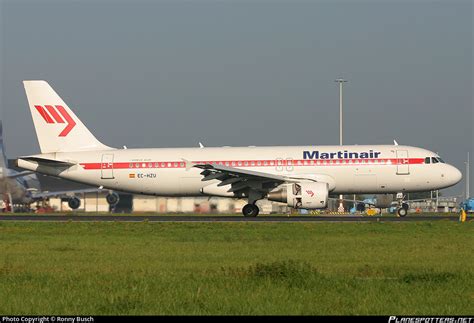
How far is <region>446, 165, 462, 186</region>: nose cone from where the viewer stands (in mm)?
48781

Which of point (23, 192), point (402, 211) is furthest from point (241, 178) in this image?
point (23, 192)

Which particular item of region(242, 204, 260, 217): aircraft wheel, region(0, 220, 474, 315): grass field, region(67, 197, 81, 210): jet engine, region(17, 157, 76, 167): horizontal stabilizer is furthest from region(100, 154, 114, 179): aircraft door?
region(67, 197, 81, 210): jet engine

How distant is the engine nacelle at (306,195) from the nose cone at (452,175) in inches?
285

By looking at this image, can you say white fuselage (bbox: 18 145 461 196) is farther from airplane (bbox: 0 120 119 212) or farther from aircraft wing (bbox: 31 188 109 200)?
aircraft wing (bbox: 31 188 109 200)

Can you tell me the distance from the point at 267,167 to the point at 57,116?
12863mm

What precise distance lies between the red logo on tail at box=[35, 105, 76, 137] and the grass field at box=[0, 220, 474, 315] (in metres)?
16.6

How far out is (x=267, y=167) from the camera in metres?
48.6

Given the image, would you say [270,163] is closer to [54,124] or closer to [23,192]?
[54,124]

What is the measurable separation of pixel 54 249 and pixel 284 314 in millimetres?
14963

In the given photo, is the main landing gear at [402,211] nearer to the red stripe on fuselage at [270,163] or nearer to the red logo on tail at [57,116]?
the red stripe on fuselage at [270,163]

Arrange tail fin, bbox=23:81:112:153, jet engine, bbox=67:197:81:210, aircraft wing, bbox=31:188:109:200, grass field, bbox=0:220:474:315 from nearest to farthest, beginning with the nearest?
grass field, bbox=0:220:474:315 < tail fin, bbox=23:81:112:153 < jet engine, bbox=67:197:81:210 < aircraft wing, bbox=31:188:109:200

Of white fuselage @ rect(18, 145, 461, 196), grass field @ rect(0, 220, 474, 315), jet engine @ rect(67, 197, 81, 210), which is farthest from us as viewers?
jet engine @ rect(67, 197, 81, 210)

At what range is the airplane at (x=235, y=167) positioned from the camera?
4759cm

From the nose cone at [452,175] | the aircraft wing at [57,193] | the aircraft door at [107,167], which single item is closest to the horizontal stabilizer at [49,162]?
the aircraft door at [107,167]
